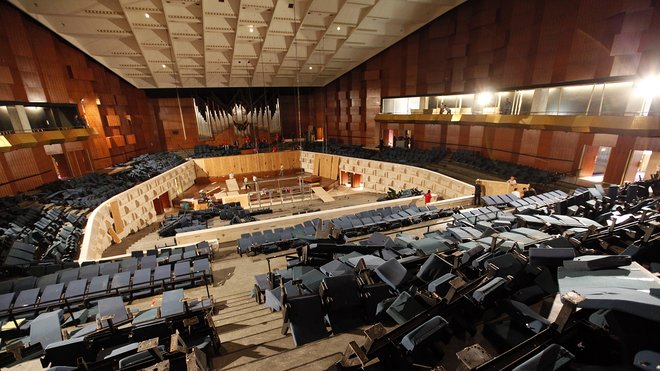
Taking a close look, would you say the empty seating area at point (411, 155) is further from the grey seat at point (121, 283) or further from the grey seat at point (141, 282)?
the grey seat at point (121, 283)

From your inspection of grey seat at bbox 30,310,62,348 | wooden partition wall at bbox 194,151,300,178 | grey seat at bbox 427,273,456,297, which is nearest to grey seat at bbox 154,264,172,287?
grey seat at bbox 30,310,62,348

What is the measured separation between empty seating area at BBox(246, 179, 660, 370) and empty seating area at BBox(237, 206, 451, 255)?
2824 mm

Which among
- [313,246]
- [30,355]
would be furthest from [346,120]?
[30,355]

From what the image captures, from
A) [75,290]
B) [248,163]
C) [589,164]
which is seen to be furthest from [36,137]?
[589,164]

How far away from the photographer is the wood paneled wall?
39.2ft

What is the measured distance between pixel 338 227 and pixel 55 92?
Answer: 17615 mm

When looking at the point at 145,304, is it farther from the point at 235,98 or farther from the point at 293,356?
the point at 235,98

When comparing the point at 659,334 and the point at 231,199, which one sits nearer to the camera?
the point at 659,334

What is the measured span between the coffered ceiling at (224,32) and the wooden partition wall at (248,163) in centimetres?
680

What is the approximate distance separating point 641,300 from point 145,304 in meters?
7.25

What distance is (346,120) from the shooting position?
26.5 meters

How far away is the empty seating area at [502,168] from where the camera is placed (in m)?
12.5

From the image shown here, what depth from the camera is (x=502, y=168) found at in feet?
47.1

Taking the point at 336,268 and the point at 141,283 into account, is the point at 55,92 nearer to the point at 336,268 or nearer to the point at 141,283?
the point at 141,283
